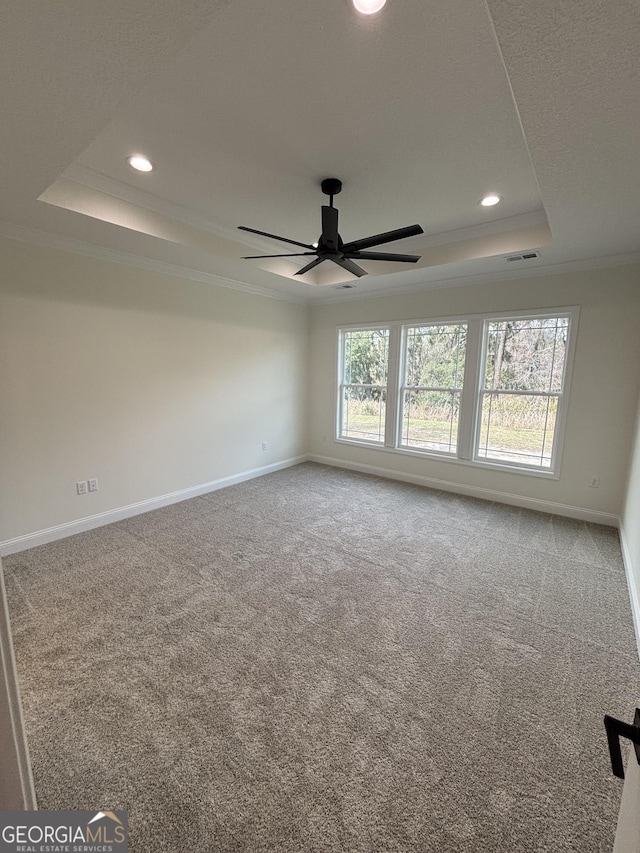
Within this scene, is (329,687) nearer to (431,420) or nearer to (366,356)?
(431,420)

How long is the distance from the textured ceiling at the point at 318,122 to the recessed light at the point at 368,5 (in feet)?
0.17

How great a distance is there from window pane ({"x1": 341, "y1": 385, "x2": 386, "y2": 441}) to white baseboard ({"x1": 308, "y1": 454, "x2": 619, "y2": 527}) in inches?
18.3

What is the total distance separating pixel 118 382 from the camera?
3.52m

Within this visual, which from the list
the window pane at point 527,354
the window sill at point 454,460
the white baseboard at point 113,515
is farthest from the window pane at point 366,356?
the white baseboard at point 113,515

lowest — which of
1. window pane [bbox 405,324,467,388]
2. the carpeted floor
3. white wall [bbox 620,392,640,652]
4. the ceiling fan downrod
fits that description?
the carpeted floor

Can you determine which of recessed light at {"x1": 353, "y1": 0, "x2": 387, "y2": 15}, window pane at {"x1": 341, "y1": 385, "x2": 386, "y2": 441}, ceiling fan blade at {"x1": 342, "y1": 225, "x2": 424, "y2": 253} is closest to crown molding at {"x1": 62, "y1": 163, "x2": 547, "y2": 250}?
ceiling fan blade at {"x1": 342, "y1": 225, "x2": 424, "y2": 253}

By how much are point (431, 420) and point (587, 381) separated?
1.70 m

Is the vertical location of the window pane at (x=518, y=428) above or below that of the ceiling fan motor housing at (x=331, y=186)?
below

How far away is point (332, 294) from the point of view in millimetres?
5047

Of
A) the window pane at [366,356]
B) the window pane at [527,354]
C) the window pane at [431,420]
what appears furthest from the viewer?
the window pane at [366,356]

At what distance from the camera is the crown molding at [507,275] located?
3289mm

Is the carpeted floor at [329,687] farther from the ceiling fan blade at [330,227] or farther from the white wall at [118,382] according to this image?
the ceiling fan blade at [330,227]

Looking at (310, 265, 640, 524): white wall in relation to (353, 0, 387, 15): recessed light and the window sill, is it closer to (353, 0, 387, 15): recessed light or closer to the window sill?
the window sill

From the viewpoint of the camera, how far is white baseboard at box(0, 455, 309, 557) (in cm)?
300
